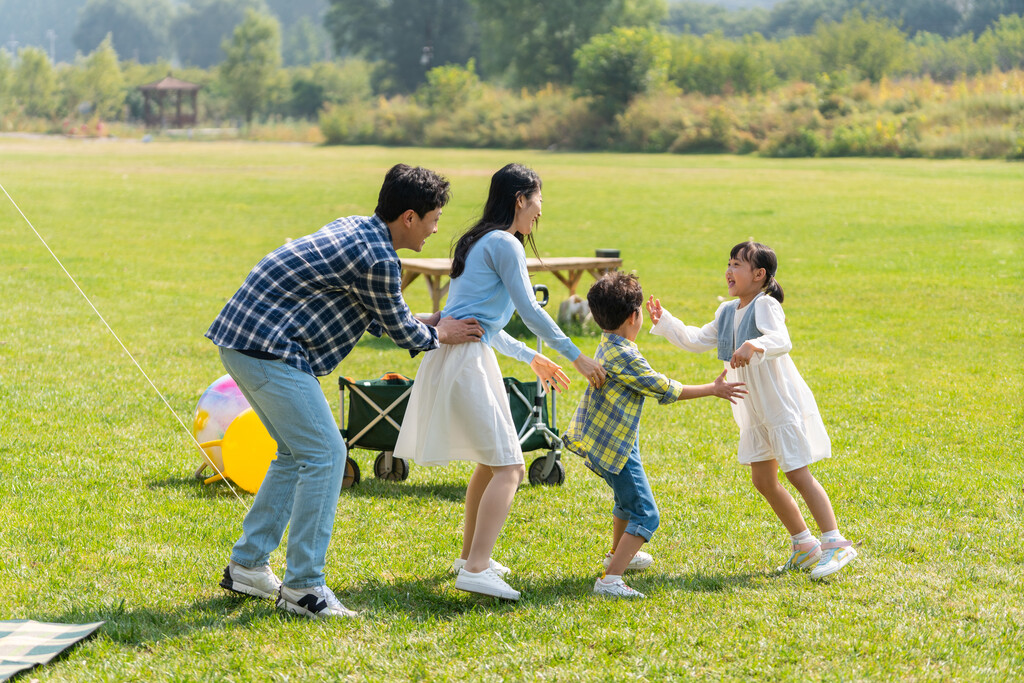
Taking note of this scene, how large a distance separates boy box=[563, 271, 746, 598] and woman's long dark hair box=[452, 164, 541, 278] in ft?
1.54

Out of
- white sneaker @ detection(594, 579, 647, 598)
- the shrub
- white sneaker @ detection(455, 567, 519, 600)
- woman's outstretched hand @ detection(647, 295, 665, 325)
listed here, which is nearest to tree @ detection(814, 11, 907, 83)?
the shrub

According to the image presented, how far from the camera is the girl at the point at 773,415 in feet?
15.1

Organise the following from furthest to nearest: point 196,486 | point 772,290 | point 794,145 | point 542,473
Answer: point 794,145 → point 542,473 → point 196,486 → point 772,290

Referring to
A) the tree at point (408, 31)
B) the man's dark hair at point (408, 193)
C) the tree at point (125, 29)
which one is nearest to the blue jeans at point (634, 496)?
the man's dark hair at point (408, 193)

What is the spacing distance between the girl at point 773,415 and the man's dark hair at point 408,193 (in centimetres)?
115

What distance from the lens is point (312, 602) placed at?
4035 mm

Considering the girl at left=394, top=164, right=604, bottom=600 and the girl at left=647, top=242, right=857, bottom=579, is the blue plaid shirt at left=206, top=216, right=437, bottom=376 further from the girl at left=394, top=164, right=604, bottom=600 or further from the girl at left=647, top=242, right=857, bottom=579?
the girl at left=647, top=242, right=857, bottom=579

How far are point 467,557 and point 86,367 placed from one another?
18.5ft

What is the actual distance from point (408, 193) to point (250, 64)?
289 ft

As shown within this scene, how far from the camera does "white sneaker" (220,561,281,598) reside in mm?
4223

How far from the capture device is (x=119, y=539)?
5.06 m

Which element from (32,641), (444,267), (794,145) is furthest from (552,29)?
(32,641)

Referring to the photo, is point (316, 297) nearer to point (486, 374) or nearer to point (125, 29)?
point (486, 374)

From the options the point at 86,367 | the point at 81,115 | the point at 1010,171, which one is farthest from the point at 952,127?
the point at 81,115
